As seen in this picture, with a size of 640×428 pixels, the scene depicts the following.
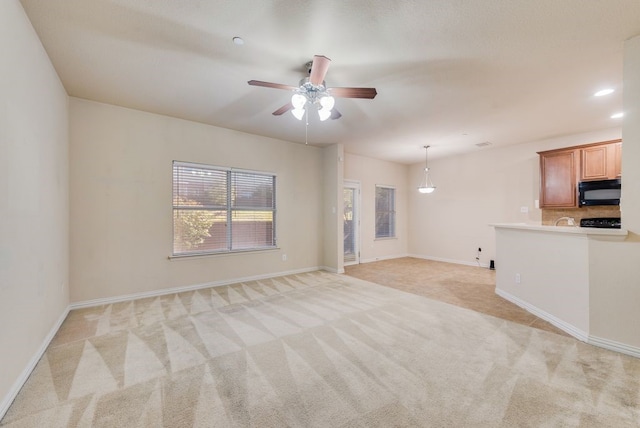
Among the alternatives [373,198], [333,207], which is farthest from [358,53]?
[373,198]

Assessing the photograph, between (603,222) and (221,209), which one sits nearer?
(603,222)

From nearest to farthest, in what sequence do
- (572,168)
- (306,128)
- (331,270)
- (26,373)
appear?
1. (26,373)
2. (306,128)
3. (572,168)
4. (331,270)

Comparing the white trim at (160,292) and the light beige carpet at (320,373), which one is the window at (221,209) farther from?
the light beige carpet at (320,373)

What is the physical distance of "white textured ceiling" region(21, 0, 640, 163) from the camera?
2.02 metres

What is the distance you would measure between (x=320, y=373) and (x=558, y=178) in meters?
5.80

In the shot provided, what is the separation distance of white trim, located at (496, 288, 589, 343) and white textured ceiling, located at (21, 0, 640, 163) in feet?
8.95

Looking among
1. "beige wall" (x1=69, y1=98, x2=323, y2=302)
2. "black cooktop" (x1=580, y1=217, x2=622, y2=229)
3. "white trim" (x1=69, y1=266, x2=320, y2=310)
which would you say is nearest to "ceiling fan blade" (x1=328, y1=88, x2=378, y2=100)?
"beige wall" (x1=69, y1=98, x2=323, y2=302)

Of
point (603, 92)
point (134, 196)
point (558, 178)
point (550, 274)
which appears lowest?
point (550, 274)

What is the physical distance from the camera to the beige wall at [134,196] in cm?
360

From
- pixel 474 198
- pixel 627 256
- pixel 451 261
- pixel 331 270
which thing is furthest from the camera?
pixel 451 261

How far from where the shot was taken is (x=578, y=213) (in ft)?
16.4

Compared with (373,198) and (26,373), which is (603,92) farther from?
(26,373)

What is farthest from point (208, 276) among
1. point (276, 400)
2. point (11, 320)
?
point (276, 400)

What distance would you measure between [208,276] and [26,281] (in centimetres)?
253
